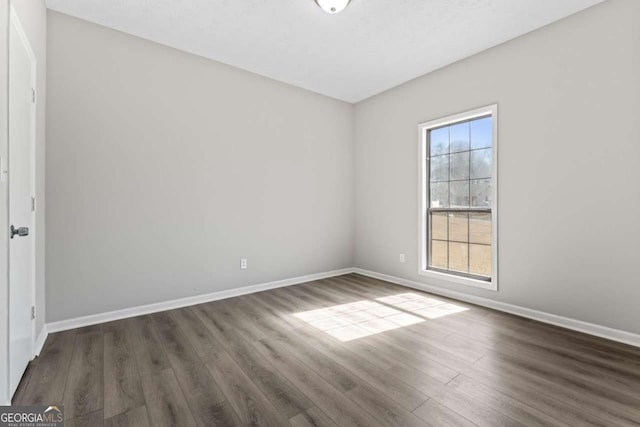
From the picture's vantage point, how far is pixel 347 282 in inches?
172

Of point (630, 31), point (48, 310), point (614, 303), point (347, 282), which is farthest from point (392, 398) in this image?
point (630, 31)

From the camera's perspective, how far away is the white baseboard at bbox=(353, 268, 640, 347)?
244cm

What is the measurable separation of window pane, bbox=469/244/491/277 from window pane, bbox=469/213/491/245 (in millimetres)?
82

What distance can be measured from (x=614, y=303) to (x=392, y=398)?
89.6 inches

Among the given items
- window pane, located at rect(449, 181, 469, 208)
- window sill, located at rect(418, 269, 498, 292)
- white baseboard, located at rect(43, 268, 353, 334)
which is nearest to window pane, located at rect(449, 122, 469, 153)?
window pane, located at rect(449, 181, 469, 208)

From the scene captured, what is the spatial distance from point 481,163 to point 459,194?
46 centimetres

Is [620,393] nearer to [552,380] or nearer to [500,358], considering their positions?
[552,380]

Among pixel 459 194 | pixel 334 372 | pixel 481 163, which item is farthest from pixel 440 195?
pixel 334 372

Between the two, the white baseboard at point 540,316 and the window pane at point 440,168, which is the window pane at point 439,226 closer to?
the window pane at point 440,168

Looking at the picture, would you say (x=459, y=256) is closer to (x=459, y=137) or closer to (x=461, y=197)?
(x=461, y=197)

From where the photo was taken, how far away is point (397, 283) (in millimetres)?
4285

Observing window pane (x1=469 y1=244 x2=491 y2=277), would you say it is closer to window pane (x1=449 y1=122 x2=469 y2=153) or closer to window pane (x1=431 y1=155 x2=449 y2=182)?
window pane (x1=431 y1=155 x2=449 y2=182)

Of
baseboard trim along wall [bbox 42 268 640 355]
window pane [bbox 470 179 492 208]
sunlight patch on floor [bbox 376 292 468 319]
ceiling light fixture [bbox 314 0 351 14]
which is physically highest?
ceiling light fixture [bbox 314 0 351 14]

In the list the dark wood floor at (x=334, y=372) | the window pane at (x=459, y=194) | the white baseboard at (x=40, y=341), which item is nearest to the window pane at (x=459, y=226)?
the window pane at (x=459, y=194)
